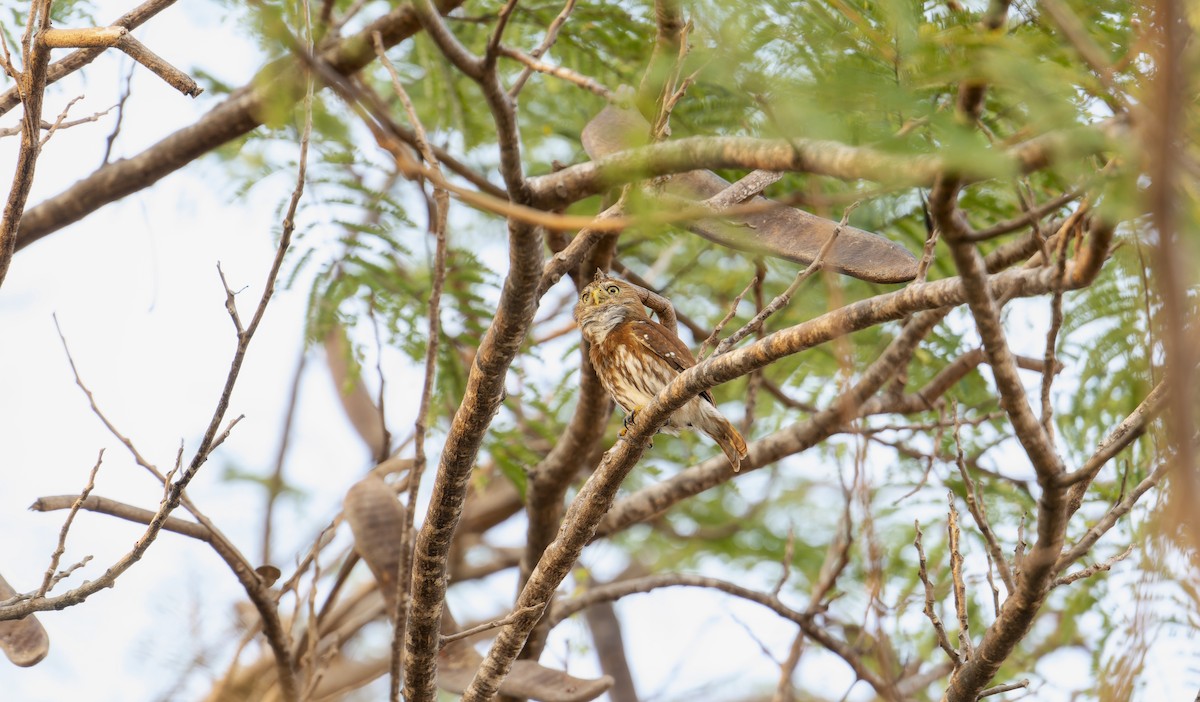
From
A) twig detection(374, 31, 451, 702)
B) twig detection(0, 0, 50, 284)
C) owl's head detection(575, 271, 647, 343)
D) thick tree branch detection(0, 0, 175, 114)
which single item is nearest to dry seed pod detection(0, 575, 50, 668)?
twig detection(374, 31, 451, 702)

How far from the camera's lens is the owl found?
469 centimetres

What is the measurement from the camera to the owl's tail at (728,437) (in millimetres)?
4578

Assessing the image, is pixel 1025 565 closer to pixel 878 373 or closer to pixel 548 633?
pixel 878 373

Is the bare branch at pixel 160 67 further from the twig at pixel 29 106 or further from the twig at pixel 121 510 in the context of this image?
the twig at pixel 121 510

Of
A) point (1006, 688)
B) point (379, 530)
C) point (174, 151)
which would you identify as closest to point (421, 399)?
point (379, 530)

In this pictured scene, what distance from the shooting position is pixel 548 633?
4.98m

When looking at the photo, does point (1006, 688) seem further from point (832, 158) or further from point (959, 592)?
point (832, 158)

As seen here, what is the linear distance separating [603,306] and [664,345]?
33 centimetres

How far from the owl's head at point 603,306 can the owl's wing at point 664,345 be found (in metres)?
0.10

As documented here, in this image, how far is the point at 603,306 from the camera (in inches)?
194

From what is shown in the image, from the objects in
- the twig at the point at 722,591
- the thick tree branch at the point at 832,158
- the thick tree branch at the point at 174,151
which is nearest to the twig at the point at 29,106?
the thick tree branch at the point at 832,158

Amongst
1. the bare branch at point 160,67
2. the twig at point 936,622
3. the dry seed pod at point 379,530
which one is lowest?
the twig at point 936,622

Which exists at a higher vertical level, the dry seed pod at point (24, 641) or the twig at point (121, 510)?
the twig at point (121, 510)

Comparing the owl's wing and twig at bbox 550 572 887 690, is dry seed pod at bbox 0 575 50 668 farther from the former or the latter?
the owl's wing
